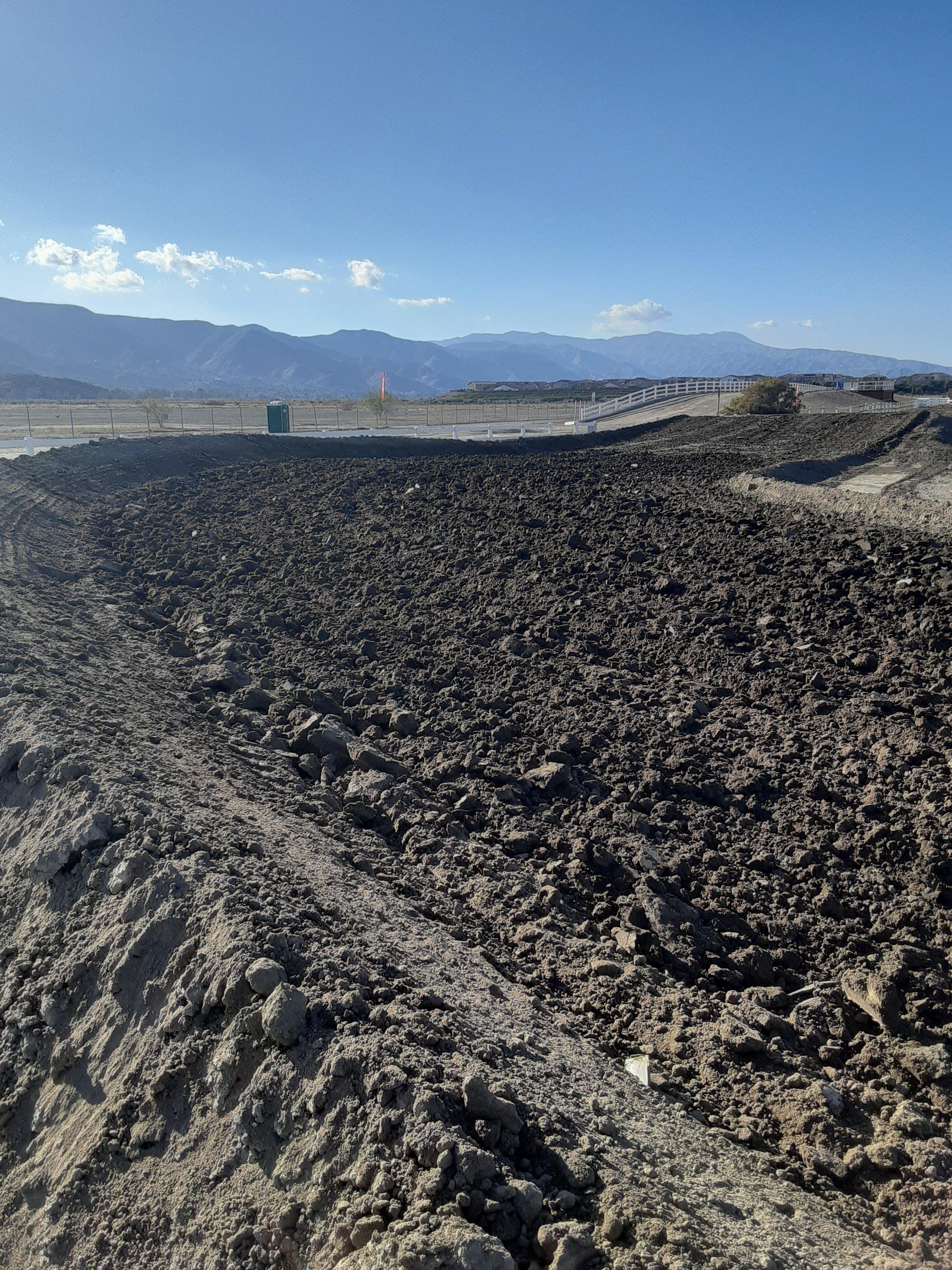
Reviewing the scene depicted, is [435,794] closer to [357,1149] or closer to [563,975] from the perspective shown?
[563,975]

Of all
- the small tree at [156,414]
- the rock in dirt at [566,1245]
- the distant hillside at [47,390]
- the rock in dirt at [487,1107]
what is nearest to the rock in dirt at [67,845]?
the rock in dirt at [487,1107]

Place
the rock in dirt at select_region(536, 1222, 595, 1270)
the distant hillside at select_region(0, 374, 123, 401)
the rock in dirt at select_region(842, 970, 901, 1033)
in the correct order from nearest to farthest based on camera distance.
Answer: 1. the rock in dirt at select_region(536, 1222, 595, 1270)
2. the rock in dirt at select_region(842, 970, 901, 1033)
3. the distant hillside at select_region(0, 374, 123, 401)

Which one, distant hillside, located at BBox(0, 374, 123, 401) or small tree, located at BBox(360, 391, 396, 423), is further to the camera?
A: distant hillside, located at BBox(0, 374, 123, 401)

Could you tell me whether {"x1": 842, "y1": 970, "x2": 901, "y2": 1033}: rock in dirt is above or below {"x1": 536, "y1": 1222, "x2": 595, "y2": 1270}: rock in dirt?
below

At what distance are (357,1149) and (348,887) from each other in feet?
6.47

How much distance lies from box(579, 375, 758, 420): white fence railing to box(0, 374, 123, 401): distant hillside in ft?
270

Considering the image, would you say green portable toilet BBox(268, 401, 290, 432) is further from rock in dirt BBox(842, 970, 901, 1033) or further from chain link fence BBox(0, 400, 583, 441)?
rock in dirt BBox(842, 970, 901, 1033)

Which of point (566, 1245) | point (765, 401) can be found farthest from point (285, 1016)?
point (765, 401)

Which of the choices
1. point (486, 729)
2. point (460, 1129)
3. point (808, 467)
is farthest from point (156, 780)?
point (808, 467)

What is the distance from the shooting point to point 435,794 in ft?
19.7

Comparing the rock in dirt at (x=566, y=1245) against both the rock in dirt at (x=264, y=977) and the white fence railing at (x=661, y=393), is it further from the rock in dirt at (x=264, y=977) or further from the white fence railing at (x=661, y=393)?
the white fence railing at (x=661, y=393)

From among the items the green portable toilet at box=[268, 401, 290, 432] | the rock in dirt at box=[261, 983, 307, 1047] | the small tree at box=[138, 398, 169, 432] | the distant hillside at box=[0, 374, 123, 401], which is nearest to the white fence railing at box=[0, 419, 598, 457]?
the green portable toilet at box=[268, 401, 290, 432]

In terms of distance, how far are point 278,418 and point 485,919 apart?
2806 cm

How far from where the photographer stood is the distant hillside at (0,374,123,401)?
110 meters
